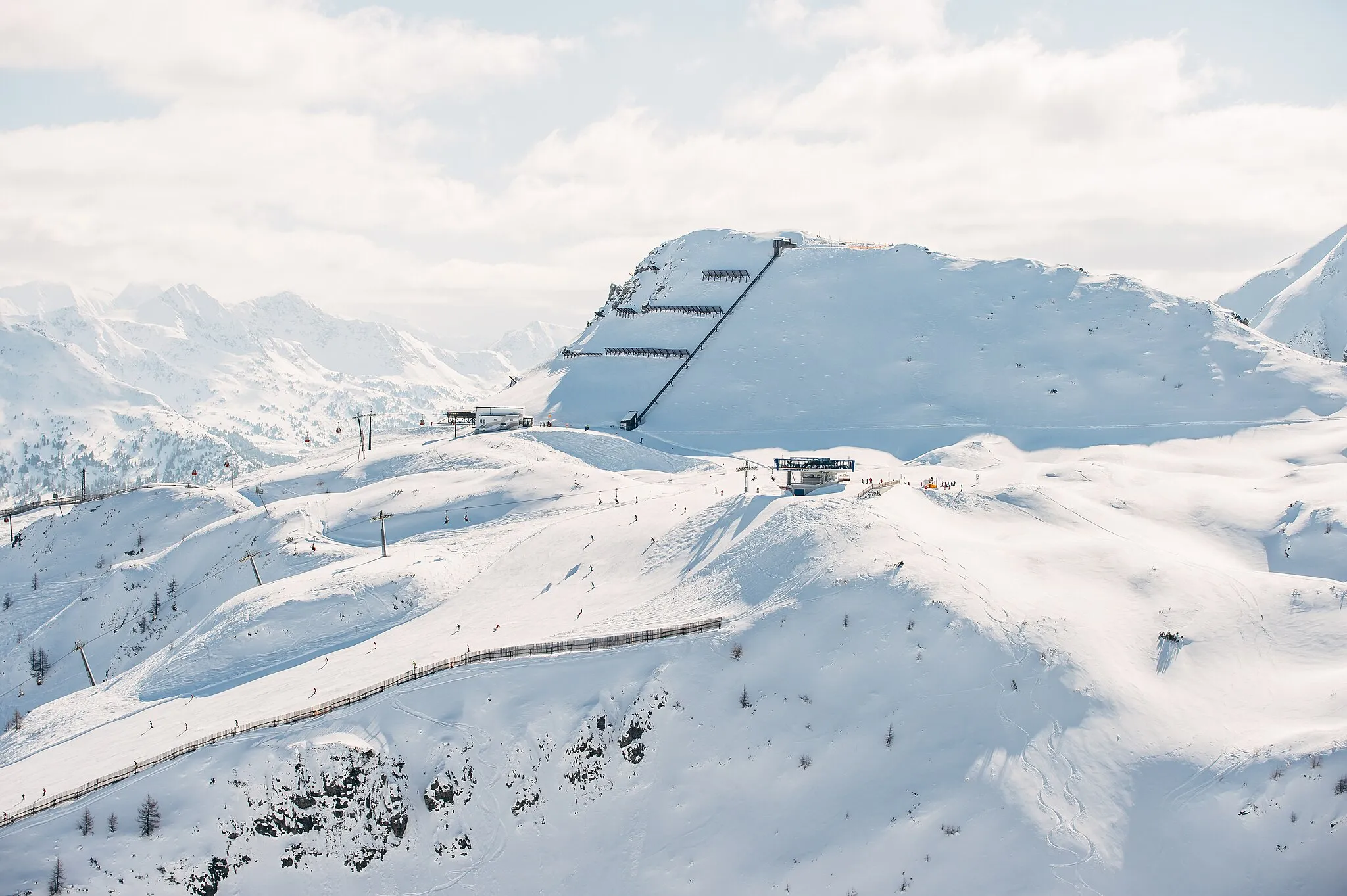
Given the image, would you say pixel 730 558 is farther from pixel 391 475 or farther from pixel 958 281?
pixel 958 281

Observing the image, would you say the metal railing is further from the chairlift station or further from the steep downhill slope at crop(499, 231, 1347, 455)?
the steep downhill slope at crop(499, 231, 1347, 455)

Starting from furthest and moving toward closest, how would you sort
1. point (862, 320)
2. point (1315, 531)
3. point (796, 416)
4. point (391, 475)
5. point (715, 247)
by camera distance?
point (715, 247), point (862, 320), point (796, 416), point (391, 475), point (1315, 531)

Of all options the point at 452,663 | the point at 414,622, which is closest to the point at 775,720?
the point at 452,663

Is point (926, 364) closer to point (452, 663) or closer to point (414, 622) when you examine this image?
point (414, 622)

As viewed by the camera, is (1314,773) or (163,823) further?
(163,823)

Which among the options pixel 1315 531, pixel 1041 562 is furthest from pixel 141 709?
pixel 1315 531

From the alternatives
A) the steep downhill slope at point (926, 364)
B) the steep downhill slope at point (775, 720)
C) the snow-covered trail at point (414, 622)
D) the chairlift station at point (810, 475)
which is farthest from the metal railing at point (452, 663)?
the steep downhill slope at point (926, 364)

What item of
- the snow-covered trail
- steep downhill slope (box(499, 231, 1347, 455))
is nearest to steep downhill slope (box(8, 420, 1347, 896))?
the snow-covered trail
